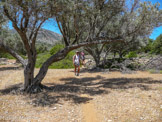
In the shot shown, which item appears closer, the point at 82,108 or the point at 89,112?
the point at 89,112

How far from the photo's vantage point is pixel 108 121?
13.0ft

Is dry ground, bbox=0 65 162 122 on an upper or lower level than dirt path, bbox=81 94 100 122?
upper

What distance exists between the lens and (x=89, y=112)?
4629mm

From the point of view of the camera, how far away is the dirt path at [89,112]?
4.18 m

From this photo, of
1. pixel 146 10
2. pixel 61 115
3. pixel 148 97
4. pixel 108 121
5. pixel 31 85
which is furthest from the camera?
pixel 146 10

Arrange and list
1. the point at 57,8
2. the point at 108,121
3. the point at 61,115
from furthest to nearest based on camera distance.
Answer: the point at 57,8 → the point at 61,115 → the point at 108,121

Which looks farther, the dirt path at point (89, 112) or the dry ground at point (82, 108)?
the dirt path at point (89, 112)

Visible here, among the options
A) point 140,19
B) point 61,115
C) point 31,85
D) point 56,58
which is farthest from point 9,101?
point 140,19

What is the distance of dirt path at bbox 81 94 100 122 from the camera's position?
165 inches

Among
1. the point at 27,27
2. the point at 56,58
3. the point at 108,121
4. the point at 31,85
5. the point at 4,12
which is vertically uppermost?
the point at 4,12

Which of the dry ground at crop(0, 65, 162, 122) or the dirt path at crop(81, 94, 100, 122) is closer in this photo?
the dry ground at crop(0, 65, 162, 122)

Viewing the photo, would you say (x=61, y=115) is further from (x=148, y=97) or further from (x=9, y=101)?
(x=148, y=97)

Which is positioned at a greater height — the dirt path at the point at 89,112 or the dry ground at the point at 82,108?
the dry ground at the point at 82,108

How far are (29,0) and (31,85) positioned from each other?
3358mm
